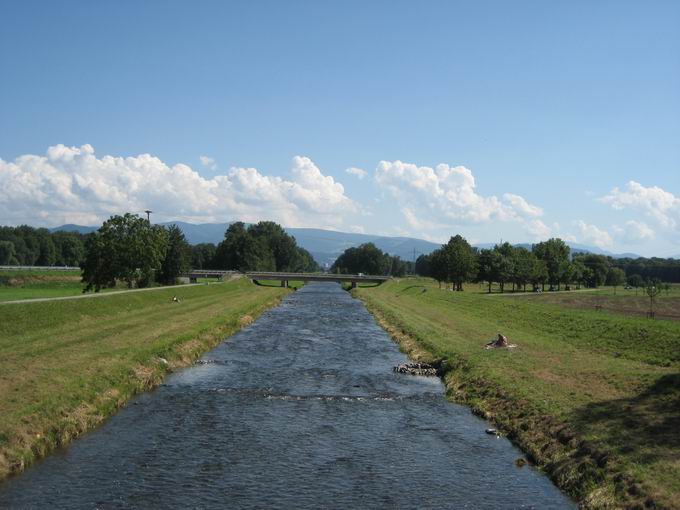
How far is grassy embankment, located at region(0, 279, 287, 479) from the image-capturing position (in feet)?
68.4

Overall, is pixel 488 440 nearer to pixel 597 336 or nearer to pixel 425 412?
pixel 425 412

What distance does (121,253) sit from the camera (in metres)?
85.2

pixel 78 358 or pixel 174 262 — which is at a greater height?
pixel 174 262

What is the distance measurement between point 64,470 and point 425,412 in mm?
14395

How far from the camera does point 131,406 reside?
26703 millimetres

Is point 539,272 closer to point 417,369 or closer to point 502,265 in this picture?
point 502,265

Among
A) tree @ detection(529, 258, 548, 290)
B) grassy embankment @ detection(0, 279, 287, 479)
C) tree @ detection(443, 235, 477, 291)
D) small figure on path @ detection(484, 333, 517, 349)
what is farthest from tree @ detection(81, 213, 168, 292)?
tree @ detection(529, 258, 548, 290)

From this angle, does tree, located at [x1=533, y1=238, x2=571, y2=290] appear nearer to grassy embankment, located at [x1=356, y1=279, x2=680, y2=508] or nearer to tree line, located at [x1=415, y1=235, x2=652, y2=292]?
tree line, located at [x1=415, y1=235, x2=652, y2=292]

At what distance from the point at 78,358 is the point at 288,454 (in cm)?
1606

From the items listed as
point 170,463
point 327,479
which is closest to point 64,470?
point 170,463

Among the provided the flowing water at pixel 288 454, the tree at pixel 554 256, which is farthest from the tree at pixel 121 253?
the tree at pixel 554 256

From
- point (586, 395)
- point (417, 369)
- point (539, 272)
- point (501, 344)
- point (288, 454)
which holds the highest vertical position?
point (539, 272)

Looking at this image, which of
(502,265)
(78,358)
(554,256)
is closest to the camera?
(78,358)

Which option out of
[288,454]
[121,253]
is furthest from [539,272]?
[288,454]
